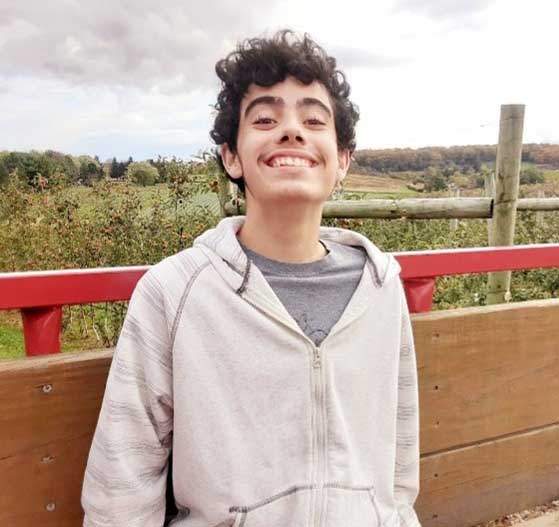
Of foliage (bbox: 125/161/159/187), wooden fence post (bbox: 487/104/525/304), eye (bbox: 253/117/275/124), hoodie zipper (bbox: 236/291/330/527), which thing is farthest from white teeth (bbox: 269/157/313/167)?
foliage (bbox: 125/161/159/187)

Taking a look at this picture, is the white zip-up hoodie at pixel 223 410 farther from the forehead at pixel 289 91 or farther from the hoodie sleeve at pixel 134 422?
the forehead at pixel 289 91

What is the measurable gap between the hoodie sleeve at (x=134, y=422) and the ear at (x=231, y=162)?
39cm

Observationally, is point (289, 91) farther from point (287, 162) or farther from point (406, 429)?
point (406, 429)

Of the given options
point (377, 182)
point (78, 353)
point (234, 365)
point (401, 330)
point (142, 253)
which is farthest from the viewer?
point (377, 182)

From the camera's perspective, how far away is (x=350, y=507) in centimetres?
152

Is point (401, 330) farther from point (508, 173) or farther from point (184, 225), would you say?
point (184, 225)

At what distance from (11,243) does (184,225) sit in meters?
1.96

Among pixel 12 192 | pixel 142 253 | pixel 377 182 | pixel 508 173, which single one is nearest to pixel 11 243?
pixel 12 192

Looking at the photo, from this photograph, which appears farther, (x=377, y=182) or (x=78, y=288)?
(x=377, y=182)

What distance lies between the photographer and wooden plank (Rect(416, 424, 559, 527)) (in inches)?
92.2

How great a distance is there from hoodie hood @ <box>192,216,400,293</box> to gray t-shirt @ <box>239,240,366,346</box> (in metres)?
0.06

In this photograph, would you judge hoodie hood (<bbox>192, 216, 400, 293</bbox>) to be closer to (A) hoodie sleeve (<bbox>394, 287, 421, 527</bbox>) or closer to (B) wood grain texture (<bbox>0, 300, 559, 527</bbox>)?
(A) hoodie sleeve (<bbox>394, 287, 421, 527</bbox>)

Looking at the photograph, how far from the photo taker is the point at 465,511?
245 centimetres

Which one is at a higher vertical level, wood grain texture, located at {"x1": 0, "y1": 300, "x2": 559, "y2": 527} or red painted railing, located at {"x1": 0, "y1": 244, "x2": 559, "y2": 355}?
red painted railing, located at {"x1": 0, "y1": 244, "x2": 559, "y2": 355}
